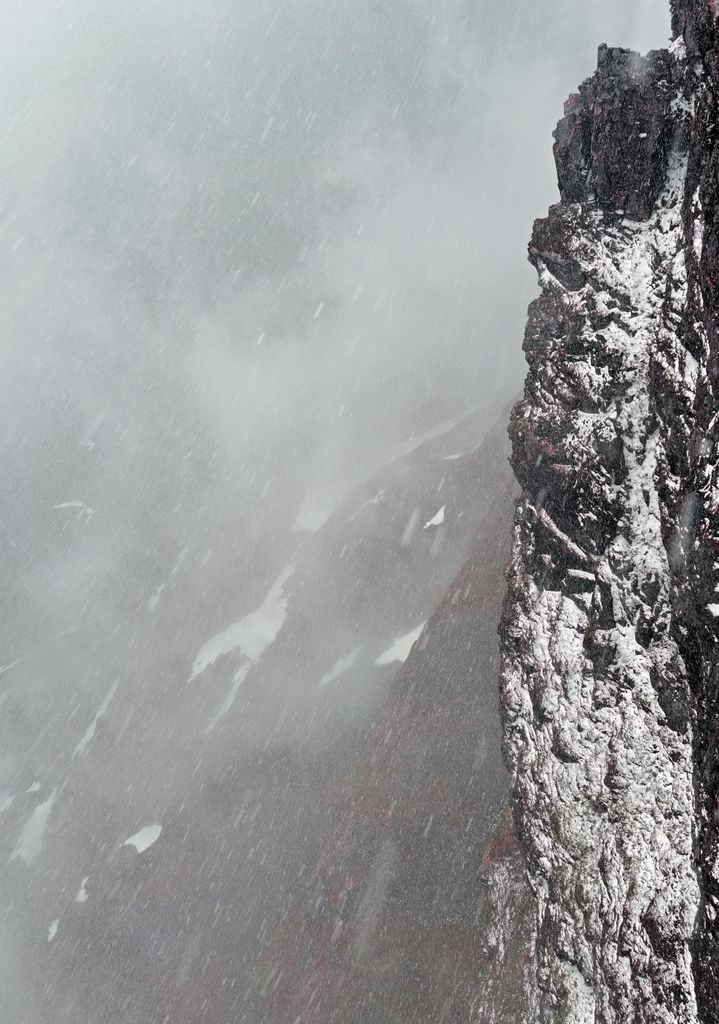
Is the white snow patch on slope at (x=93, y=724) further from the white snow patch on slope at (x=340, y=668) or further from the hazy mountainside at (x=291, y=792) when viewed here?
the white snow patch on slope at (x=340, y=668)

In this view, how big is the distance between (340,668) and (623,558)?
82483mm

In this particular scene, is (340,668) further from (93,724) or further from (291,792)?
(93,724)

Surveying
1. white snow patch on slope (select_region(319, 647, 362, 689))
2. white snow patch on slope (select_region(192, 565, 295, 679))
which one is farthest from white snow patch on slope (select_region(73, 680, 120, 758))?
white snow patch on slope (select_region(319, 647, 362, 689))

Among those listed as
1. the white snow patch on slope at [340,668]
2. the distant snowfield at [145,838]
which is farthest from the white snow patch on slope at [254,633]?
the distant snowfield at [145,838]

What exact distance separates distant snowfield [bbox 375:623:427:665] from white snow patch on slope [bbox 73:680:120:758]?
311ft

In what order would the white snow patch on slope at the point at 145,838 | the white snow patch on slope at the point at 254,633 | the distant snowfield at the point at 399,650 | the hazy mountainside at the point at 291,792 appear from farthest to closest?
the white snow patch on slope at the point at 254,633 < the white snow patch on slope at the point at 145,838 < the distant snowfield at the point at 399,650 < the hazy mountainside at the point at 291,792

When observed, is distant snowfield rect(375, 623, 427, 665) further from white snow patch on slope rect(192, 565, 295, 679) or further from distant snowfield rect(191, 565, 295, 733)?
white snow patch on slope rect(192, 565, 295, 679)

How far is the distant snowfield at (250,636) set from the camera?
13112 centimetres

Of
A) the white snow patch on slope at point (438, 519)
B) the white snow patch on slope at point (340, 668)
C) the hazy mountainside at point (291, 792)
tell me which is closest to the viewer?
the hazy mountainside at point (291, 792)

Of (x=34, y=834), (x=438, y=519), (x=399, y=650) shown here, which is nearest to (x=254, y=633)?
(x=438, y=519)

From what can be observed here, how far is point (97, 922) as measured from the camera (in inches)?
3858

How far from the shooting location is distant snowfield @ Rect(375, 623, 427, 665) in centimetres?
9514

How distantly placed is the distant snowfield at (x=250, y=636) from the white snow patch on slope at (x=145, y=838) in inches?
920

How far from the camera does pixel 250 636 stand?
14175 centimetres
